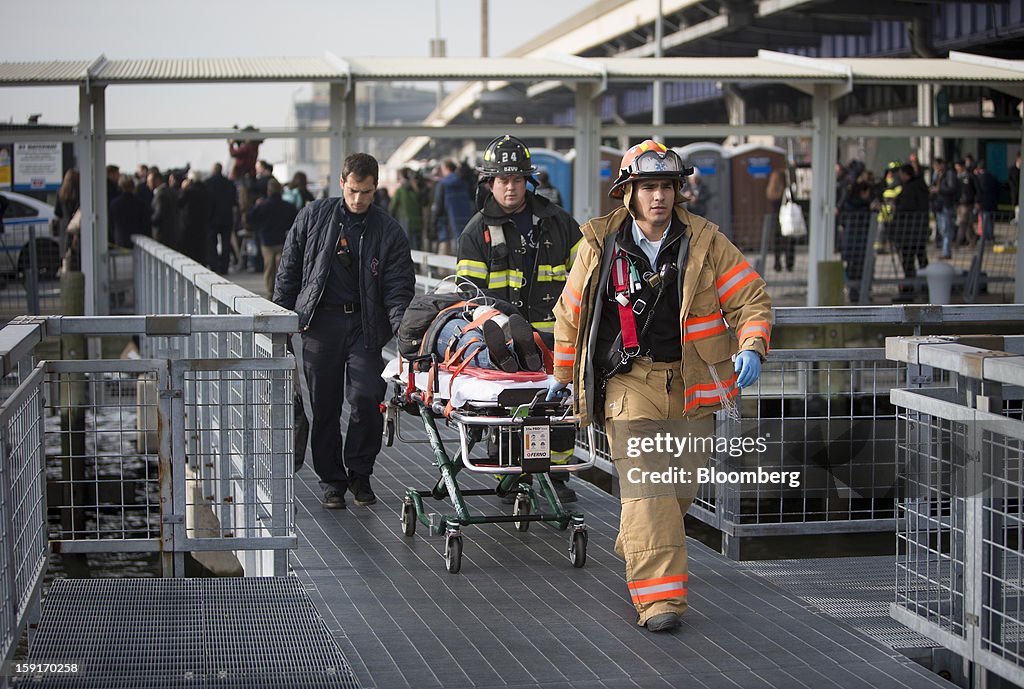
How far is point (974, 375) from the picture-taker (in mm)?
5117

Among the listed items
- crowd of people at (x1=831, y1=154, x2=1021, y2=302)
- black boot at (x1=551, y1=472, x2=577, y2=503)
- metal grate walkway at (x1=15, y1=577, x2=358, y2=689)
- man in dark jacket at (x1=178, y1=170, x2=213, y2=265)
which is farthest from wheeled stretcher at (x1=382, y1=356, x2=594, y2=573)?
man in dark jacket at (x1=178, y1=170, x2=213, y2=265)

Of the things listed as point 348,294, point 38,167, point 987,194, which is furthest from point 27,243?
point 987,194

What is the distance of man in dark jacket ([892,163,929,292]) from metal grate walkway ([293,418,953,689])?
1395cm

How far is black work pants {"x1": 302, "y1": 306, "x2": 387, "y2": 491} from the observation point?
8.41 meters

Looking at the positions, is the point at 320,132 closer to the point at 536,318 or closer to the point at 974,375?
the point at 536,318

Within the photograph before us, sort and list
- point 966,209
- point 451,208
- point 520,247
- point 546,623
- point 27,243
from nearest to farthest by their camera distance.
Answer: point 546,623, point 520,247, point 27,243, point 451,208, point 966,209

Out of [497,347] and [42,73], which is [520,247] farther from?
[42,73]

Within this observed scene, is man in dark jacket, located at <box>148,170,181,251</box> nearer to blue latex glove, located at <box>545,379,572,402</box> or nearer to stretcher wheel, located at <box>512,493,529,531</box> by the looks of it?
stretcher wheel, located at <box>512,493,529,531</box>

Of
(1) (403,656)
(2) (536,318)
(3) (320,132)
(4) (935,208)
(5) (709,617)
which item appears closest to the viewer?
(1) (403,656)

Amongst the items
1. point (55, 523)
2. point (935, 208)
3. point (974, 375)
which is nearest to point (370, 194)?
point (974, 375)

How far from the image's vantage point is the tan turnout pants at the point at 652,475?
20.0ft

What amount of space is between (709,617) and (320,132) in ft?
38.3

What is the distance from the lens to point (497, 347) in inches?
278

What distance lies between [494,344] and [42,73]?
11.7m
